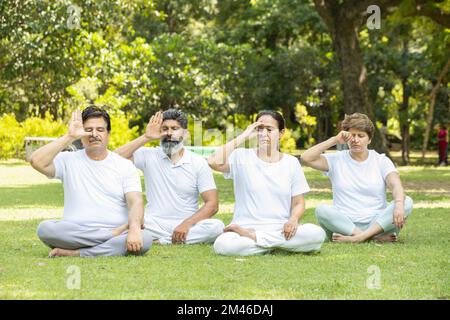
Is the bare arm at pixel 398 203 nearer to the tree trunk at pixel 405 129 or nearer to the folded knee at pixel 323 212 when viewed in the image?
the folded knee at pixel 323 212

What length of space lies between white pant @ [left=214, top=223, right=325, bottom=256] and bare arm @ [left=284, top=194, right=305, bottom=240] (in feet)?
0.25

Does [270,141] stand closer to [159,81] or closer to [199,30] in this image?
[159,81]

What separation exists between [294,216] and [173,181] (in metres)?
1.62

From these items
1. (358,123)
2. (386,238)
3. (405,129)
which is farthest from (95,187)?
(405,129)

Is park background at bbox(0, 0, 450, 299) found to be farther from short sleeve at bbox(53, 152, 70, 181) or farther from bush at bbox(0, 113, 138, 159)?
short sleeve at bbox(53, 152, 70, 181)

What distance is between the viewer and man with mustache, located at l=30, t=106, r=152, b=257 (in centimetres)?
852

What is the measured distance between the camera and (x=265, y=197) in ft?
29.2

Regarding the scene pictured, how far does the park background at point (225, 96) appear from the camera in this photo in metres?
7.32

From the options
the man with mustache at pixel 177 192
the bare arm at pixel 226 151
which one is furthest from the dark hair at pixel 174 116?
the bare arm at pixel 226 151

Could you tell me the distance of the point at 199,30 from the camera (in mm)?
46062

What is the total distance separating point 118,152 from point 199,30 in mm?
36997

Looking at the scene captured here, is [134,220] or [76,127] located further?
[134,220]

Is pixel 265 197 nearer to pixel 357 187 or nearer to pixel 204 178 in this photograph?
pixel 204 178
